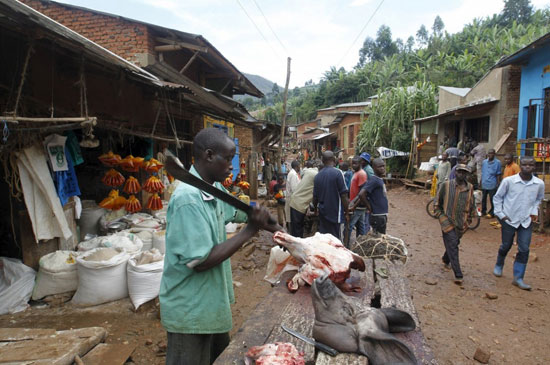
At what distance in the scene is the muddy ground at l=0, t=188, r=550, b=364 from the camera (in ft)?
11.5

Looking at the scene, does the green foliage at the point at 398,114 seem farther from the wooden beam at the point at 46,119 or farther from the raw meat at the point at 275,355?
the raw meat at the point at 275,355

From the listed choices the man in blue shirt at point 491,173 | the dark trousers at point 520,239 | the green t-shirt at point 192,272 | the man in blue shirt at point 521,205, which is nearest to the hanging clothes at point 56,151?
the green t-shirt at point 192,272

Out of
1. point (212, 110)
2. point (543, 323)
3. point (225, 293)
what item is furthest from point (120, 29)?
point (543, 323)

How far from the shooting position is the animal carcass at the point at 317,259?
231 cm

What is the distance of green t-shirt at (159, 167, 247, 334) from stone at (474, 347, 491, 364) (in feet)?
9.11

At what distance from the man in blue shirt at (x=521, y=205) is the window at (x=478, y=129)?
29.5ft

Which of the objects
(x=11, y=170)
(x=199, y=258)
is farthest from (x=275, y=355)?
(x=11, y=170)

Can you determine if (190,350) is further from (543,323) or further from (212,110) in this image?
(212,110)

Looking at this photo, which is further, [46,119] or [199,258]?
[46,119]

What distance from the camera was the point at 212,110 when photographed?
723 cm

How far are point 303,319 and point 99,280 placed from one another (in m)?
3.24

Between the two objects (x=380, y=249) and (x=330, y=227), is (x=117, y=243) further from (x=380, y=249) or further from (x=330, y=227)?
(x=380, y=249)

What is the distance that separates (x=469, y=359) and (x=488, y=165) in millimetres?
7278

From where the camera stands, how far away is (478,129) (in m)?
13.4
